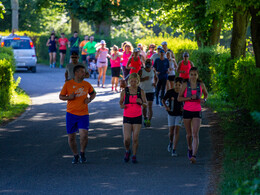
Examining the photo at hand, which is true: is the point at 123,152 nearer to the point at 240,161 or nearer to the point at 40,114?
the point at 240,161

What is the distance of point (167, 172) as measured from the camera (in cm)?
880

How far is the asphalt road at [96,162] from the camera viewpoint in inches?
307

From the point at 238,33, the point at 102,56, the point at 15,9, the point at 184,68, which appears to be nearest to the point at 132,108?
the point at 184,68

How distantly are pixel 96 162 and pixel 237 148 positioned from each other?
8.85ft

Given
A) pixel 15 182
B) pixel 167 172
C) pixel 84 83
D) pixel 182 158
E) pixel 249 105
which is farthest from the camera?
pixel 249 105

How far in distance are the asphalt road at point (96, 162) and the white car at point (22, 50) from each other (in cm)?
1425

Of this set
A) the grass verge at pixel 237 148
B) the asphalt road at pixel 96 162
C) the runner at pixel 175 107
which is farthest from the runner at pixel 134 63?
the runner at pixel 175 107

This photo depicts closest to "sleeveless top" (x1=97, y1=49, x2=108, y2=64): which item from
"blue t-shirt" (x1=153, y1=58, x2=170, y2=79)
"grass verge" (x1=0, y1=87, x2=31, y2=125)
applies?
"grass verge" (x1=0, y1=87, x2=31, y2=125)

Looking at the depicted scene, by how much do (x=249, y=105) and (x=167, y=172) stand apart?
3.41 m

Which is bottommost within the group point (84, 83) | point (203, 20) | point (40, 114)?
point (40, 114)

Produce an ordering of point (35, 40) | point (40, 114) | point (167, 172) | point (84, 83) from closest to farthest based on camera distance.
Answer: point (167, 172) → point (84, 83) → point (40, 114) → point (35, 40)

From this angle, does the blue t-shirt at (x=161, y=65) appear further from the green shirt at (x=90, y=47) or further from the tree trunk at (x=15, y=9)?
the tree trunk at (x=15, y=9)

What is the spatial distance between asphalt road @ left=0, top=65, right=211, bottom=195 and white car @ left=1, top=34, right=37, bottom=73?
1425 centimetres

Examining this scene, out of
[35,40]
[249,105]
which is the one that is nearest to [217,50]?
[249,105]
